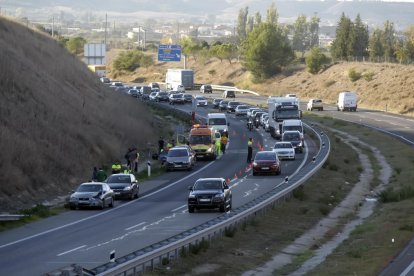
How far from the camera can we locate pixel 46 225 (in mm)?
36406

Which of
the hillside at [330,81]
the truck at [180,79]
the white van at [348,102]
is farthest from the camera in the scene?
the truck at [180,79]

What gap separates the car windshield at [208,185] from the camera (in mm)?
39375

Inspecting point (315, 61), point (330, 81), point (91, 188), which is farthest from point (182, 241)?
point (315, 61)

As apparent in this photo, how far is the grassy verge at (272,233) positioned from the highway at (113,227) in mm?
2110

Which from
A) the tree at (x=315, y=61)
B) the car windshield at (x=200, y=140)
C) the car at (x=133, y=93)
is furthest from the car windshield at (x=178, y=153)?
the tree at (x=315, y=61)

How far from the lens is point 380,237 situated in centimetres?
3431

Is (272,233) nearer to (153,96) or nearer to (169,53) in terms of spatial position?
(153,96)

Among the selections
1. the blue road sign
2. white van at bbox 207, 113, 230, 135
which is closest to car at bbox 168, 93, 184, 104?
the blue road sign

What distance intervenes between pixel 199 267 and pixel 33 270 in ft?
14.0

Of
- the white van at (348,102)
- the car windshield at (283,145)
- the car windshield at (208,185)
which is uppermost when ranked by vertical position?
the car windshield at (208,185)

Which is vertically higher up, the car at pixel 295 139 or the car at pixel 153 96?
the car at pixel 295 139

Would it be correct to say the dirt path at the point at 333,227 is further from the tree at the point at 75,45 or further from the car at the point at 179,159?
the tree at the point at 75,45

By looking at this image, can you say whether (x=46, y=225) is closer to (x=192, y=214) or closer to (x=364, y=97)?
(x=192, y=214)

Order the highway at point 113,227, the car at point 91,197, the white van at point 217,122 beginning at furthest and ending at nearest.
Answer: the white van at point 217,122, the car at point 91,197, the highway at point 113,227
